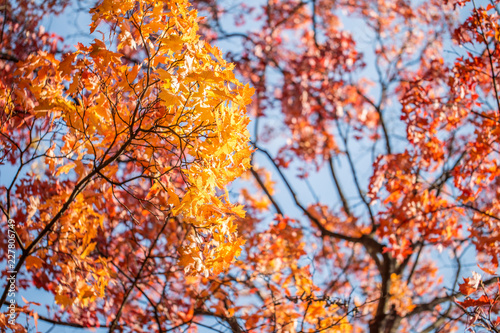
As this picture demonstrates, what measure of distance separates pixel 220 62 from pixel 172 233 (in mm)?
4282

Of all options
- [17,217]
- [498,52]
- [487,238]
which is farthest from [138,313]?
[498,52]

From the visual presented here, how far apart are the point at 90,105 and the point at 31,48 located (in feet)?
11.6

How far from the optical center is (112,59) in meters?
2.54

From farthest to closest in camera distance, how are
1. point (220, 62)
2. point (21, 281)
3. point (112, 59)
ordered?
point (21, 281)
point (112, 59)
point (220, 62)

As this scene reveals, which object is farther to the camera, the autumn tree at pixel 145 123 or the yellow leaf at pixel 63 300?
the yellow leaf at pixel 63 300

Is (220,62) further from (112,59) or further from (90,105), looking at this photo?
(90,105)

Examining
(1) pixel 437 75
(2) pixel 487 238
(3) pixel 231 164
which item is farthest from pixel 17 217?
(1) pixel 437 75

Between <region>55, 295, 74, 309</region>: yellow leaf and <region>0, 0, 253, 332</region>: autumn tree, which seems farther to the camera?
<region>55, 295, 74, 309</region>: yellow leaf

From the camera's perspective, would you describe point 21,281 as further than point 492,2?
Yes

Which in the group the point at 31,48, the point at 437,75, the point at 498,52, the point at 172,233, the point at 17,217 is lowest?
the point at 17,217

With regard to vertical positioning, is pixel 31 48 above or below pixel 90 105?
above

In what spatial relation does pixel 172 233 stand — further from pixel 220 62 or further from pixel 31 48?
pixel 220 62

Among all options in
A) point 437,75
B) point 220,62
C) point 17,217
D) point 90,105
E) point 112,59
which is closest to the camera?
point 220,62

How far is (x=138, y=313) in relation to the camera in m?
6.02
